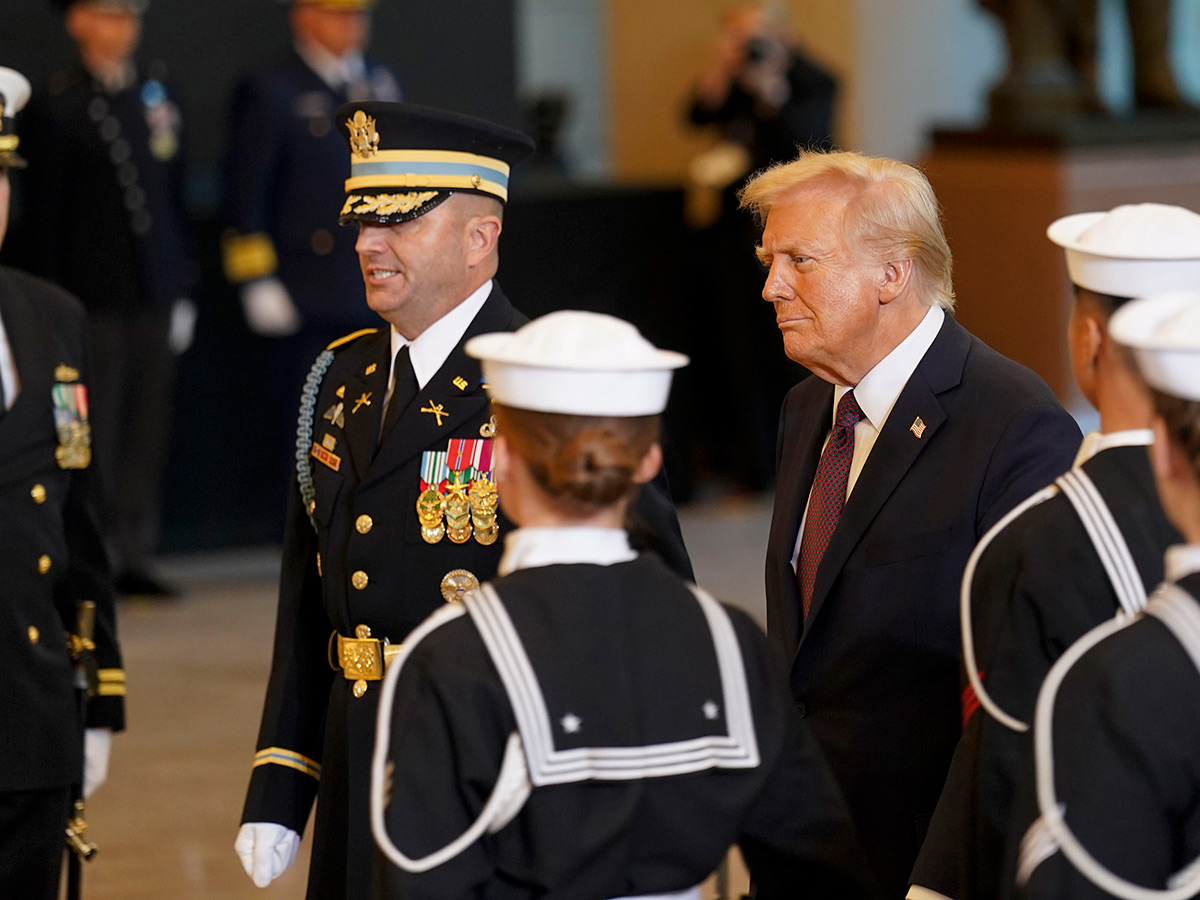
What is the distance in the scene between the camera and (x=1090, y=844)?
1479mm

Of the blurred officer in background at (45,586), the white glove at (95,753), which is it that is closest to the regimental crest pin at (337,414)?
the blurred officer in background at (45,586)

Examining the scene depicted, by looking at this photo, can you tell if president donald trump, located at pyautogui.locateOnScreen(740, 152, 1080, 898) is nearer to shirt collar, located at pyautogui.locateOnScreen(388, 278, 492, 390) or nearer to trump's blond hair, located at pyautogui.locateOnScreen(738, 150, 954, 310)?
trump's blond hair, located at pyautogui.locateOnScreen(738, 150, 954, 310)

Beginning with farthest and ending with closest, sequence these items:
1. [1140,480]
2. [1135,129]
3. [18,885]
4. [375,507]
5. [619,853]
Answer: [1135,129]
[18,885]
[375,507]
[1140,480]
[619,853]

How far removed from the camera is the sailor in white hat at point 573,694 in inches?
63.1

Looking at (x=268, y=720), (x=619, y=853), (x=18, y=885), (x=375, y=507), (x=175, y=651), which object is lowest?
(x=175, y=651)

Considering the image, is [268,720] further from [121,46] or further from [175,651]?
[121,46]

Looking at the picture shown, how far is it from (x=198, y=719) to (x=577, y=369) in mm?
3312

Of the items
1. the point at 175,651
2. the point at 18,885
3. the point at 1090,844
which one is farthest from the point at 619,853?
the point at 175,651

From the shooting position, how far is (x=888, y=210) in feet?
7.79

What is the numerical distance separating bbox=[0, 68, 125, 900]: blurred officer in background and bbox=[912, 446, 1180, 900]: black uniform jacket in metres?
1.40

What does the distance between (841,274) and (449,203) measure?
56 centimetres

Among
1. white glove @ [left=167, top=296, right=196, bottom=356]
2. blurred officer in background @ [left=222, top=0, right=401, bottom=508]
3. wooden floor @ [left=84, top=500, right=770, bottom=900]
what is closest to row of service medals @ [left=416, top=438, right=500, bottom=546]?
wooden floor @ [left=84, top=500, right=770, bottom=900]

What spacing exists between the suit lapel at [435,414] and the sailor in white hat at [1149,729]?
1.06m

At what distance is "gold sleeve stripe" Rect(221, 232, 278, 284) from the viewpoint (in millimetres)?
5734
